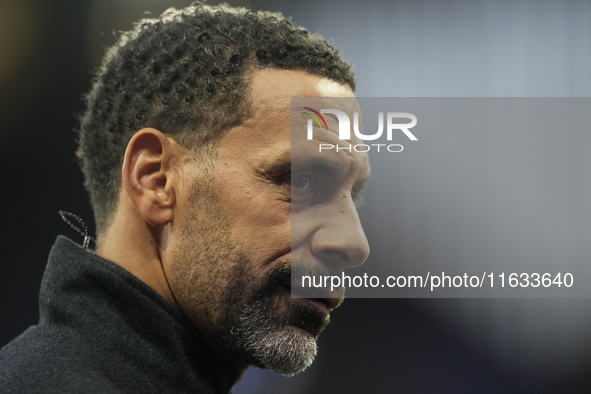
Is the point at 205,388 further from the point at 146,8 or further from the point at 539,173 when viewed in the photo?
the point at 146,8

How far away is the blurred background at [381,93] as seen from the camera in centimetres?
224

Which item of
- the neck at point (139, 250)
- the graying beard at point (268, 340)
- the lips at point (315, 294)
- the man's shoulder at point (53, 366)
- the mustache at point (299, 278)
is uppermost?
the neck at point (139, 250)

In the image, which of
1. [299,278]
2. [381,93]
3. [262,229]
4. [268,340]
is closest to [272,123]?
[262,229]

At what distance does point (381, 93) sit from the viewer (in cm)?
177

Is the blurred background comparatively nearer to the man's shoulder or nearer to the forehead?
the forehead

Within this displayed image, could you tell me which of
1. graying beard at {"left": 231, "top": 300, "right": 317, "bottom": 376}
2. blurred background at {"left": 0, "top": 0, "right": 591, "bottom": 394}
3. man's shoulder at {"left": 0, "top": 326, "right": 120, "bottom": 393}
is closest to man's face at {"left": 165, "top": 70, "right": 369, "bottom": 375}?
graying beard at {"left": 231, "top": 300, "right": 317, "bottom": 376}

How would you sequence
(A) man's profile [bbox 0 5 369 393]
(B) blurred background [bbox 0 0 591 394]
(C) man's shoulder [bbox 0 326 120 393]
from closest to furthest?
1. (C) man's shoulder [bbox 0 326 120 393]
2. (A) man's profile [bbox 0 5 369 393]
3. (B) blurred background [bbox 0 0 591 394]

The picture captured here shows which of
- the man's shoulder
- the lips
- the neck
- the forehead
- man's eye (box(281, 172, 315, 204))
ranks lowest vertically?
the man's shoulder

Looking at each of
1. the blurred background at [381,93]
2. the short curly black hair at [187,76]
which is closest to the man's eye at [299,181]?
the short curly black hair at [187,76]

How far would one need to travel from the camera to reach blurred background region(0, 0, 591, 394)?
2.24 m

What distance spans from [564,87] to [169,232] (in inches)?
68.3

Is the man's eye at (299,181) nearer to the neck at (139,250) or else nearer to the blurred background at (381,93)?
→ the neck at (139,250)

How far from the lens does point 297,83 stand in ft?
4.27

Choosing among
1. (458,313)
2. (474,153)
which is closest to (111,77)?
(474,153)
